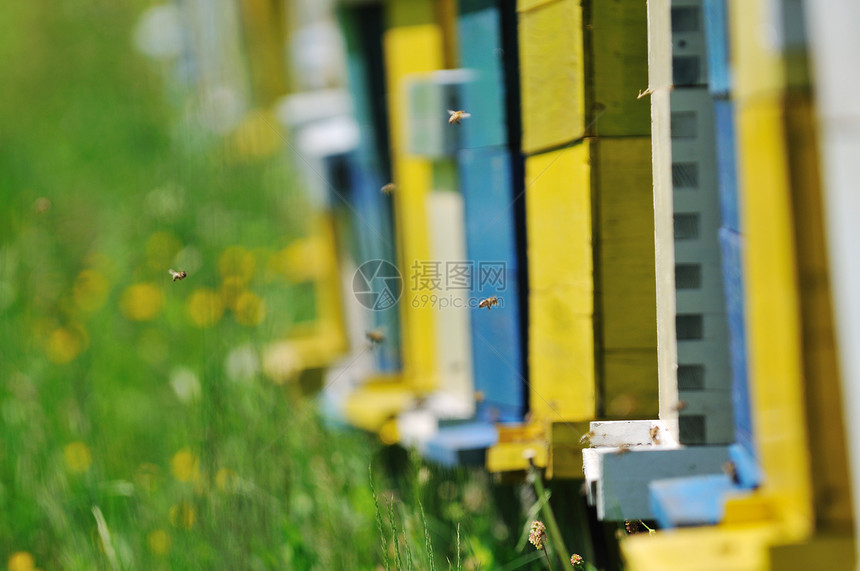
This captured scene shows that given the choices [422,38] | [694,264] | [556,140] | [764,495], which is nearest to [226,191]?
[422,38]

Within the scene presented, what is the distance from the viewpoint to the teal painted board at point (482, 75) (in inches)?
77.0

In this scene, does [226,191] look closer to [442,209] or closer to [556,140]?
[442,209]

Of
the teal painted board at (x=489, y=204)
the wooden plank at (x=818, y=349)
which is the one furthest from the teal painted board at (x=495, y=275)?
the wooden plank at (x=818, y=349)

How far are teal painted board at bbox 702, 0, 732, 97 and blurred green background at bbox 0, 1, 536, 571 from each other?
0.76m

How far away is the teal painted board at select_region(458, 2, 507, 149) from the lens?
1.96 m

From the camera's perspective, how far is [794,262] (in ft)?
3.42

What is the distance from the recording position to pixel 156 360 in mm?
3246

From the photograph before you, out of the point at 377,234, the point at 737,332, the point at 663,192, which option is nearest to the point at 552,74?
the point at 663,192

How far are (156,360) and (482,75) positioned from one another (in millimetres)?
1733

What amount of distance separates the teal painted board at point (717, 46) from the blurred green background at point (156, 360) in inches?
29.8

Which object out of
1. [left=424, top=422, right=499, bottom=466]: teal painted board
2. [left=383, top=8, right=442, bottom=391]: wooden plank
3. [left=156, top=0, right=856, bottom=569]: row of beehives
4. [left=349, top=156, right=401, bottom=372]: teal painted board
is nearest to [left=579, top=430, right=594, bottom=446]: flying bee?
[left=156, top=0, right=856, bottom=569]: row of beehives

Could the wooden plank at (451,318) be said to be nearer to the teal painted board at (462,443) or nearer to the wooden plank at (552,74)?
the teal painted board at (462,443)
